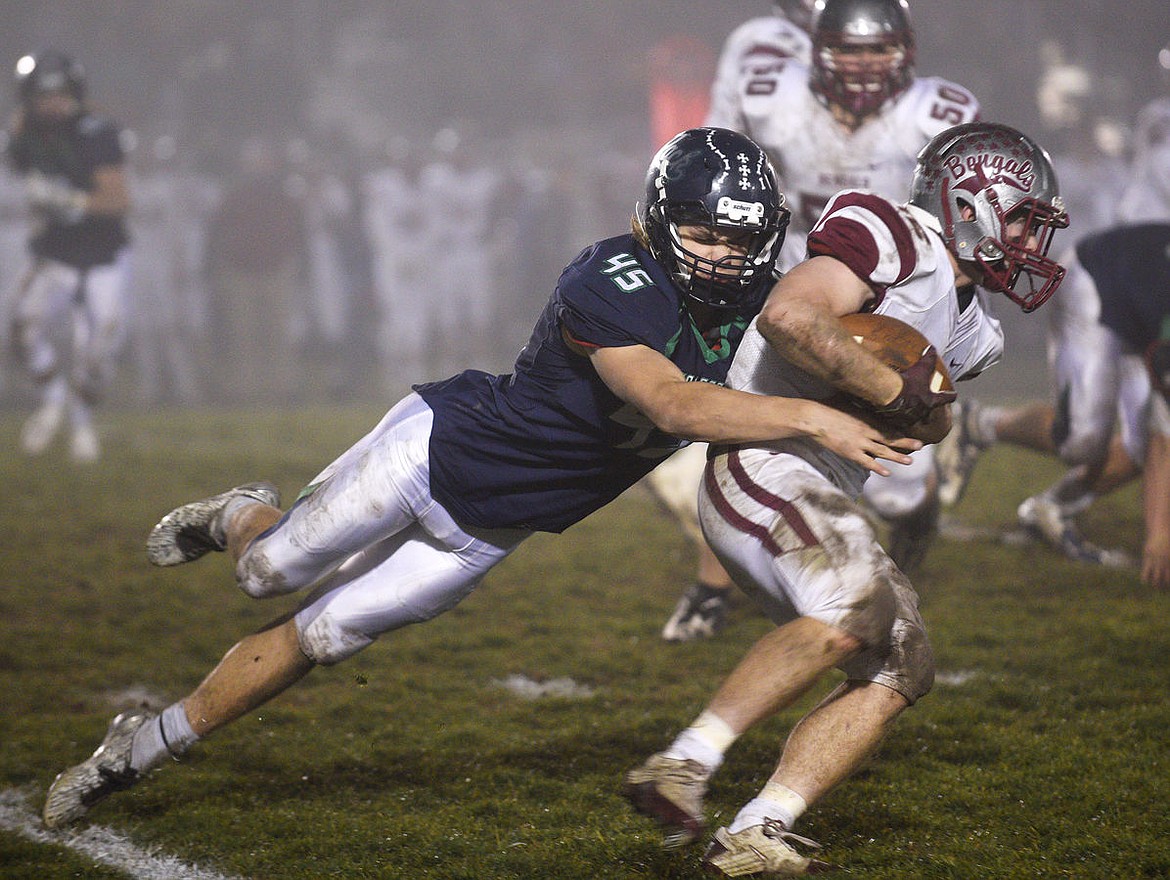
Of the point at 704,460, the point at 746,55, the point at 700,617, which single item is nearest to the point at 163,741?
the point at 700,617

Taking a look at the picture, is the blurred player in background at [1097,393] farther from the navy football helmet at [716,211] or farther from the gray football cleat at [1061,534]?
the navy football helmet at [716,211]

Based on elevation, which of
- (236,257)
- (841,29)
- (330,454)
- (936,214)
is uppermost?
(841,29)

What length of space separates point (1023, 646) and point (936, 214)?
193 cm

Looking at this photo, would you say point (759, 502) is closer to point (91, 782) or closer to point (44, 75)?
point (91, 782)

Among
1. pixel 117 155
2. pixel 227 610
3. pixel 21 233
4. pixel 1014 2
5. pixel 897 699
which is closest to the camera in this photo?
pixel 897 699

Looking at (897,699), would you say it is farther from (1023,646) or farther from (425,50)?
(425,50)

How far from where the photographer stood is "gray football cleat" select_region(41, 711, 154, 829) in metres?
2.83

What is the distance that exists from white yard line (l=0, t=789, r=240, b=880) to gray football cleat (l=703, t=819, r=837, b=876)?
3.35ft

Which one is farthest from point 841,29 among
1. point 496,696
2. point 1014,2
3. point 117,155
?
point 1014,2

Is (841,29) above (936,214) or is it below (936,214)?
above

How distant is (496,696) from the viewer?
376cm

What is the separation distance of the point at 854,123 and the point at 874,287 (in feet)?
6.83

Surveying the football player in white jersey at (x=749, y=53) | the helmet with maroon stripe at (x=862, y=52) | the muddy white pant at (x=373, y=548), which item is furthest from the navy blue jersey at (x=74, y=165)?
the muddy white pant at (x=373, y=548)

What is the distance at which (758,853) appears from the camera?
7.38ft
